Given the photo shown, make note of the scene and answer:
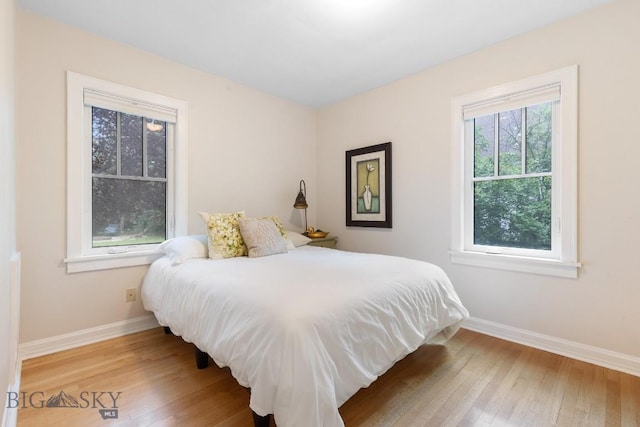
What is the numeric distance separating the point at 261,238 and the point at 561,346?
2.49 metres

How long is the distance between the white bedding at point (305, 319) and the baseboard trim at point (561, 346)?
22.6 inches

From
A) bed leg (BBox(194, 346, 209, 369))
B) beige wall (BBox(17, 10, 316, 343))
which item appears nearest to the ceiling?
beige wall (BBox(17, 10, 316, 343))

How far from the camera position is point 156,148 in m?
2.74

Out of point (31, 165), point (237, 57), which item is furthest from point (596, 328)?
point (31, 165)

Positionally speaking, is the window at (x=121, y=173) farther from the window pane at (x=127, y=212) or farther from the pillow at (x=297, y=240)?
the pillow at (x=297, y=240)

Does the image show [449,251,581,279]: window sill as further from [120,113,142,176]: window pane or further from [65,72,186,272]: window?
[120,113,142,176]: window pane

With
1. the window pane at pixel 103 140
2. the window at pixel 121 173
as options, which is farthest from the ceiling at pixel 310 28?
the window pane at pixel 103 140

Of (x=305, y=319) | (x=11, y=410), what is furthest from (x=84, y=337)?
(x=305, y=319)

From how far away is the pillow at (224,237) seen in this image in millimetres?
2404

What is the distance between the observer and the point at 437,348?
227 cm

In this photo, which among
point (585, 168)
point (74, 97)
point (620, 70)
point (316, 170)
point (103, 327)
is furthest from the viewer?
point (316, 170)

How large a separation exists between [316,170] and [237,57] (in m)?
1.77

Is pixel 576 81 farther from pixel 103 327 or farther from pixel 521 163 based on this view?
pixel 103 327

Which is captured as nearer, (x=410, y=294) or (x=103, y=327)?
(x=410, y=294)
